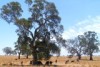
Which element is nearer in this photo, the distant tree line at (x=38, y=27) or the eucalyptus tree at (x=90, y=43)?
the distant tree line at (x=38, y=27)

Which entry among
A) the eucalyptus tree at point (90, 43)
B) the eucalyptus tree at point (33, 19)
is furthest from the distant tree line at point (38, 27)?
the eucalyptus tree at point (90, 43)

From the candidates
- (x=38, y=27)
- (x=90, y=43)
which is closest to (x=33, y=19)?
(x=38, y=27)

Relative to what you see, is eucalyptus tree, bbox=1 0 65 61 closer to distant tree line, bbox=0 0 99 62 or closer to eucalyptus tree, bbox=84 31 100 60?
distant tree line, bbox=0 0 99 62

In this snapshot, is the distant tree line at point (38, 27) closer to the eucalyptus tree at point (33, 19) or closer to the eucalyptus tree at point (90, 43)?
the eucalyptus tree at point (33, 19)

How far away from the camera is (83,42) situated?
11912cm

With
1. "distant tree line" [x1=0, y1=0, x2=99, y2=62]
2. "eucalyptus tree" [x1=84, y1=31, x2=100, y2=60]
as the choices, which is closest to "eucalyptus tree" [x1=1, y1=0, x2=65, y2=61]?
"distant tree line" [x1=0, y1=0, x2=99, y2=62]

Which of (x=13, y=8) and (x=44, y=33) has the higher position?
(x=13, y=8)

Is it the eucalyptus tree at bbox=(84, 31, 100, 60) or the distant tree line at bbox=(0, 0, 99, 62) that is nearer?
the distant tree line at bbox=(0, 0, 99, 62)

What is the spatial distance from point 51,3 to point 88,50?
57.4m

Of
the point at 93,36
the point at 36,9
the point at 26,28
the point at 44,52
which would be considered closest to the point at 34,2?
the point at 36,9

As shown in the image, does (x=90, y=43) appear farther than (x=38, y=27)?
Yes

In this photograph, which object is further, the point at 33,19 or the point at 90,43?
the point at 90,43

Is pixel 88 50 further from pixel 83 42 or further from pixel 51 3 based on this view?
pixel 51 3

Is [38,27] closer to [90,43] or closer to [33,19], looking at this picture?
[33,19]
